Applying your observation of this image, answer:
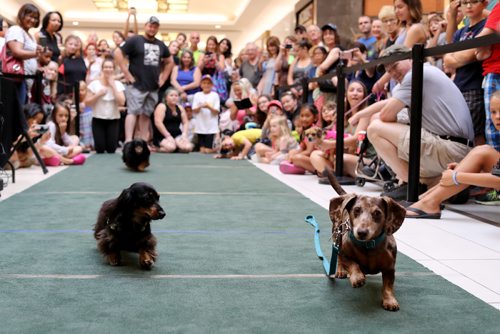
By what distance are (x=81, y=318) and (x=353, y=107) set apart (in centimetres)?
458

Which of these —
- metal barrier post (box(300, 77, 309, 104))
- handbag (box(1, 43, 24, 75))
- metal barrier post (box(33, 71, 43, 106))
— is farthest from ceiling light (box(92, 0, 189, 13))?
handbag (box(1, 43, 24, 75))

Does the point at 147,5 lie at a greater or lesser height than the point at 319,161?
greater

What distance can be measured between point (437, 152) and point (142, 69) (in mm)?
6571

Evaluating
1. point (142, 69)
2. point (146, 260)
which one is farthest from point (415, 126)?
point (142, 69)

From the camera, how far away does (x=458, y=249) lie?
2.99m

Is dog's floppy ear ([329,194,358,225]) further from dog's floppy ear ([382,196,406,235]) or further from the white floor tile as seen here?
the white floor tile

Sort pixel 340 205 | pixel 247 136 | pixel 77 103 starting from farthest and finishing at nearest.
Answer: pixel 77 103, pixel 247 136, pixel 340 205

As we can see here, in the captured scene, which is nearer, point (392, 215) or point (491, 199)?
point (392, 215)

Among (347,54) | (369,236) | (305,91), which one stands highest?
(347,54)

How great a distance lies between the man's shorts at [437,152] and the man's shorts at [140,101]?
633 centimetres

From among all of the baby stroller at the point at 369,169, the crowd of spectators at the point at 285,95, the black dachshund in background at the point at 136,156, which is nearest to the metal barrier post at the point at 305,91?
the crowd of spectators at the point at 285,95

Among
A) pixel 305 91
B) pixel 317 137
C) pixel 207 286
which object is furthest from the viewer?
pixel 305 91

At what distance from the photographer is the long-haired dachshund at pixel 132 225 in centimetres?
247

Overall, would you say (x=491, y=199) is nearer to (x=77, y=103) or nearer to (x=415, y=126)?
(x=415, y=126)
